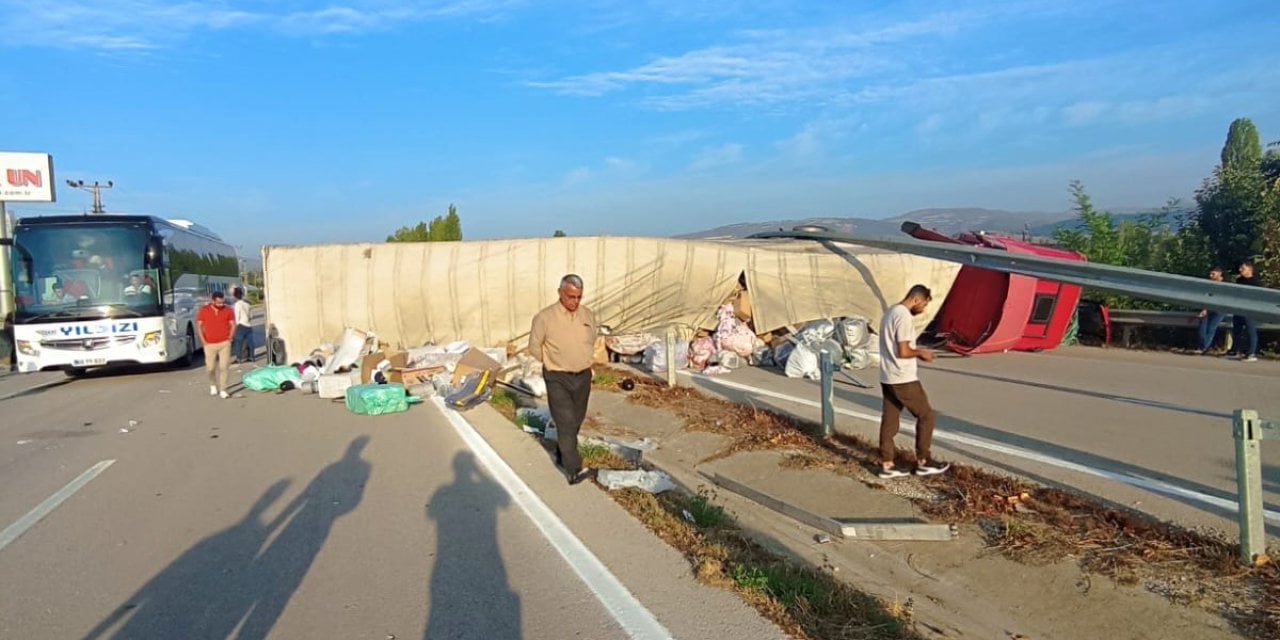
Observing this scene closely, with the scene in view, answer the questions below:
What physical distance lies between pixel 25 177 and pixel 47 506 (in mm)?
36823

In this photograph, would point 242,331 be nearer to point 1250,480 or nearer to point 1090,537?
point 1090,537

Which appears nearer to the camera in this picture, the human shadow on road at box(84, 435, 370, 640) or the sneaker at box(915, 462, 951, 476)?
the human shadow on road at box(84, 435, 370, 640)

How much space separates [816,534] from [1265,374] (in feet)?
34.7

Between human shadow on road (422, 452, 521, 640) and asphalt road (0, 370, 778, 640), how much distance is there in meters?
0.02

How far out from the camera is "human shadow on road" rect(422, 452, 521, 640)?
4.49 meters

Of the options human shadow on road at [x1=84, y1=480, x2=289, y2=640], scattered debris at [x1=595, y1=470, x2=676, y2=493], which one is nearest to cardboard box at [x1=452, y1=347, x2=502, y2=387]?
scattered debris at [x1=595, y1=470, x2=676, y2=493]

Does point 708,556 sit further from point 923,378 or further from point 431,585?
point 923,378

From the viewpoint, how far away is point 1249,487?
4.88m

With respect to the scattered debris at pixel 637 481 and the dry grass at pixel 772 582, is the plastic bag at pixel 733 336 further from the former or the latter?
the dry grass at pixel 772 582

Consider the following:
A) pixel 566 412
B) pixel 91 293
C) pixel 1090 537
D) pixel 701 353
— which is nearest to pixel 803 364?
pixel 701 353

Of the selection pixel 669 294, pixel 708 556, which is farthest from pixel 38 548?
pixel 669 294

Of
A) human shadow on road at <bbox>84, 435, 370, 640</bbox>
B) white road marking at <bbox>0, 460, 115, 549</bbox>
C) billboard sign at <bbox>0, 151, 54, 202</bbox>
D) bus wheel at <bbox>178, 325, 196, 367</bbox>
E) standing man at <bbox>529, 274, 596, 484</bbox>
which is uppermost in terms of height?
billboard sign at <bbox>0, 151, 54, 202</bbox>

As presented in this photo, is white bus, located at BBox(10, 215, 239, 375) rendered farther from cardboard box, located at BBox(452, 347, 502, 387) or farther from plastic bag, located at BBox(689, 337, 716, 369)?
plastic bag, located at BBox(689, 337, 716, 369)

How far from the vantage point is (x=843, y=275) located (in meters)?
17.6
